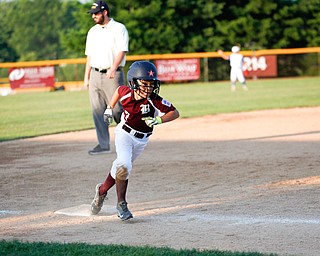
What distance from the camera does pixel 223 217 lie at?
21.1 ft

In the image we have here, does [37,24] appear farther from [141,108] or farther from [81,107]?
[141,108]

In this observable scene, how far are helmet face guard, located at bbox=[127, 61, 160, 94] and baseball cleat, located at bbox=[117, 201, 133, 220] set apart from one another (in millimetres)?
964

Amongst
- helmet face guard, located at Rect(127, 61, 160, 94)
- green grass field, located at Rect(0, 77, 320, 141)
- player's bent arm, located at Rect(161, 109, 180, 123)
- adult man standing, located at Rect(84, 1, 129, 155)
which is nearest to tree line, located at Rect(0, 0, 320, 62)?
green grass field, located at Rect(0, 77, 320, 141)

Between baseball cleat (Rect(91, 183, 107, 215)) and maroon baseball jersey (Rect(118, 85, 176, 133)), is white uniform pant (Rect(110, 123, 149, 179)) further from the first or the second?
baseball cleat (Rect(91, 183, 107, 215))

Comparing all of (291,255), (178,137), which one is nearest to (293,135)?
(178,137)

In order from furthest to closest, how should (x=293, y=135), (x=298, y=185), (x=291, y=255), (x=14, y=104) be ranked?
(x=14, y=104) → (x=293, y=135) → (x=298, y=185) → (x=291, y=255)

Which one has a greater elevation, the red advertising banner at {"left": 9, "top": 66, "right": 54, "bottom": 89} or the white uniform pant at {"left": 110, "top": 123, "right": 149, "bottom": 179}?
the white uniform pant at {"left": 110, "top": 123, "right": 149, "bottom": 179}

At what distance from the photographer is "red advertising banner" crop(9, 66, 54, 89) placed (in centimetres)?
3347

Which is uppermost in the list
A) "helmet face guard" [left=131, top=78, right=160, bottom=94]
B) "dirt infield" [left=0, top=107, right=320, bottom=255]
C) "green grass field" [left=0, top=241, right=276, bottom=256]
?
"helmet face guard" [left=131, top=78, right=160, bottom=94]

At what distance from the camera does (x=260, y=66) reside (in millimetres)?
37906

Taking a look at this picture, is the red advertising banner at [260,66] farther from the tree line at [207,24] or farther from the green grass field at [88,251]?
the green grass field at [88,251]

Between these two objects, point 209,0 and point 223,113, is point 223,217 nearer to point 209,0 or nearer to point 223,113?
point 223,113

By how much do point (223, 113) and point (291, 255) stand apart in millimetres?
13151

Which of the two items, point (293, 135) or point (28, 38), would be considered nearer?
point (293, 135)
